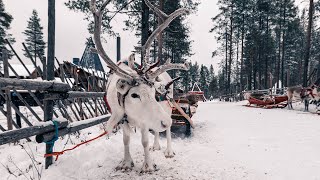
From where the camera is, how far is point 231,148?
5.53 m

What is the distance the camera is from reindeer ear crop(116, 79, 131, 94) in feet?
11.6

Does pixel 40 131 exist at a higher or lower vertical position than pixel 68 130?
higher

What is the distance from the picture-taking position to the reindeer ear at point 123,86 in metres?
3.53

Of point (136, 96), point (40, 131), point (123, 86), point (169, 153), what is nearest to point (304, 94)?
point (169, 153)

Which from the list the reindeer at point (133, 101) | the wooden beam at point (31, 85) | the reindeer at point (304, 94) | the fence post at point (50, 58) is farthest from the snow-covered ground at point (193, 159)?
the reindeer at point (304, 94)

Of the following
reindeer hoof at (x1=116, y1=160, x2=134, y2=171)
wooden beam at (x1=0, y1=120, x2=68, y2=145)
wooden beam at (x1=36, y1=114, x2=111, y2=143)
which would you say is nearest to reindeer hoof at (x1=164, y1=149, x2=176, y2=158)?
reindeer hoof at (x1=116, y1=160, x2=134, y2=171)

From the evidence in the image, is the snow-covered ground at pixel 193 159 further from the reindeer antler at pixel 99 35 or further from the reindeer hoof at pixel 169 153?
the reindeer antler at pixel 99 35

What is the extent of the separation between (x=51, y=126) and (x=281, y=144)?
5.28 meters

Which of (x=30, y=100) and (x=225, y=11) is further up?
(x=225, y=11)

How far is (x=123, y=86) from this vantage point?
354 cm

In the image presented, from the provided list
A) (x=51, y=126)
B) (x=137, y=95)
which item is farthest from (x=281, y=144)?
(x=51, y=126)

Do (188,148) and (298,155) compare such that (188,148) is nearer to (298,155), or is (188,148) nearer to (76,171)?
(298,155)

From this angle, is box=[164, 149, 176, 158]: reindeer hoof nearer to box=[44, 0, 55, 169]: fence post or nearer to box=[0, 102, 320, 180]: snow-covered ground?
box=[0, 102, 320, 180]: snow-covered ground

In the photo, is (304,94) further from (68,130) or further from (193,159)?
(68,130)
